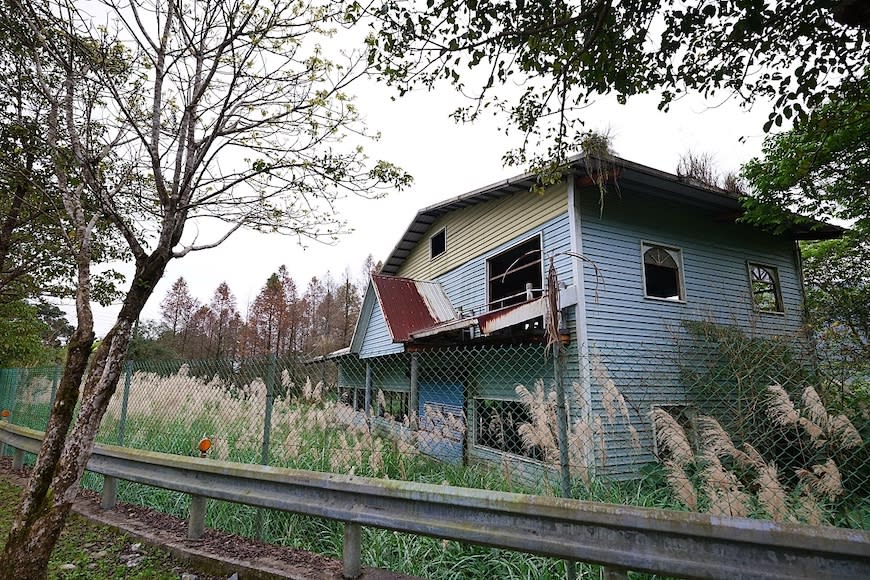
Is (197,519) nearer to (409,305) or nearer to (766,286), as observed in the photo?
(409,305)

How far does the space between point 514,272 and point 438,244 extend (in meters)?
3.99

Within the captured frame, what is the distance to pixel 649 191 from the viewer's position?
31.7 feet

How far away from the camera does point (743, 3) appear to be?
3273 mm

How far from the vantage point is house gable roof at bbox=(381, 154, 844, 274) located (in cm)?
867

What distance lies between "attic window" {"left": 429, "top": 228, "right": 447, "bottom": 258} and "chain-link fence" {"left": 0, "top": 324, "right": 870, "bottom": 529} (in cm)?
477

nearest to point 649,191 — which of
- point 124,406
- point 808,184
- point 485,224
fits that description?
point 808,184

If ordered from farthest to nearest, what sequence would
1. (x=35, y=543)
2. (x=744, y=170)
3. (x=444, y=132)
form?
(x=744, y=170) → (x=444, y=132) → (x=35, y=543)

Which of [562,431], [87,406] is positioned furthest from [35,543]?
[562,431]

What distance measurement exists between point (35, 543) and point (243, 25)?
4161mm

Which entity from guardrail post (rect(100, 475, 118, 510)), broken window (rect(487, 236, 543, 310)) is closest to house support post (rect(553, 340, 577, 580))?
guardrail post (rect(100, 475, 118, 510))

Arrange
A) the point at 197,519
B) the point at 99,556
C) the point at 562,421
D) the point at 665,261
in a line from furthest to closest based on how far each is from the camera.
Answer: the point at 665,261, the point at 197,519, the point at 99,556, the point at 562,421

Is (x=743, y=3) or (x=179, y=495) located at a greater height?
(x=743, y=3)

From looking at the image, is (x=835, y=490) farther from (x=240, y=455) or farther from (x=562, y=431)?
(x=240, y=455)

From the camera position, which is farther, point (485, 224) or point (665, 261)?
point (485, 224)
